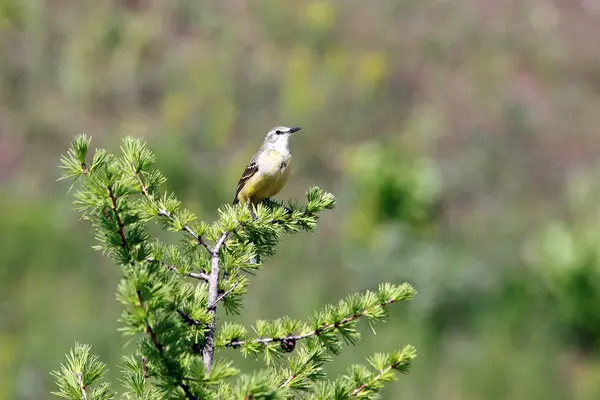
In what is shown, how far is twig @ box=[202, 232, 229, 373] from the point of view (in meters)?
1.71

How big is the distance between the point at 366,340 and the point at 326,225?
420cm

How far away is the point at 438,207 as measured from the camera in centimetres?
1333

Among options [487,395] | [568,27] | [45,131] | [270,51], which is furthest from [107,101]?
[568,27]

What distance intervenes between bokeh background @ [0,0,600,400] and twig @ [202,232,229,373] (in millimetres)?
4833

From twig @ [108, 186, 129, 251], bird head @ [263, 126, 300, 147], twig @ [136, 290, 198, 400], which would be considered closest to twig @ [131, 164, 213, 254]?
twig @ [108, 186, 129, 251]

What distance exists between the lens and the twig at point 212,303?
1707mm

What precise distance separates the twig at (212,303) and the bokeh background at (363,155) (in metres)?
4.83

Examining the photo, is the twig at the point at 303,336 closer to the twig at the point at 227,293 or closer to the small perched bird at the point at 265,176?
the twig at the point at 227,293

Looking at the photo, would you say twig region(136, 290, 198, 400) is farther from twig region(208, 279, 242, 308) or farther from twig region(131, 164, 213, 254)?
twig region(131, 164, 213, 254)

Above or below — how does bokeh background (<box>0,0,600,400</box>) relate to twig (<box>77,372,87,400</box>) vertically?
above

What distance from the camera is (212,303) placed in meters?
1.78

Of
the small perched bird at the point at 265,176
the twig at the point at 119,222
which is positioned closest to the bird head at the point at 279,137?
the small perched bird at the point at 265,176

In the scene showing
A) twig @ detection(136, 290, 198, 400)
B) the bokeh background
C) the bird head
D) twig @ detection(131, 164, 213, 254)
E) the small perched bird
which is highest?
the bokeh background

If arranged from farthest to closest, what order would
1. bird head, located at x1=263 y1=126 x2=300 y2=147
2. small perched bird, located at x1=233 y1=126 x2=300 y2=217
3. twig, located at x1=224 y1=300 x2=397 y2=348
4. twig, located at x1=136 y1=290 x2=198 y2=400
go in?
bird head, located at x1=263 y1=126 x2=300 y2=147 → small perched bird, located at x1=233 y1=126 x2=300 y2=217 → twig, located at x1=224 y1=300 x2=397 y2=348 → twig, located at x1=136 y1=290 x2=198 y2=400
